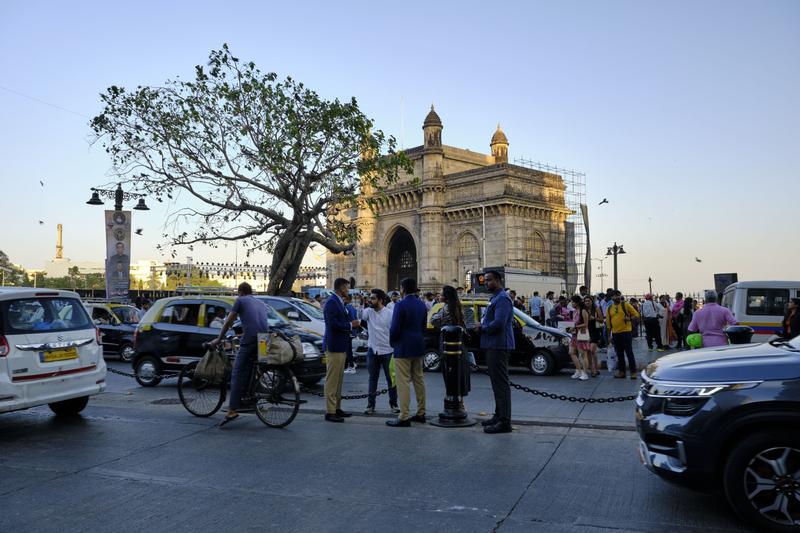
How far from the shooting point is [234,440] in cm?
705

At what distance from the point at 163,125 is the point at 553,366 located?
1470 cm

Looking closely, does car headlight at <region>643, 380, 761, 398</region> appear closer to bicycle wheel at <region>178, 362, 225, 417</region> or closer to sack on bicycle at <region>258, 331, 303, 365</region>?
sack on bicycle at <region>258, 331, 303, 365</region>

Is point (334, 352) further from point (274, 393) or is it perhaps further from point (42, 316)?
point (42, 316)

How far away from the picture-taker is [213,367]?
26.8ft

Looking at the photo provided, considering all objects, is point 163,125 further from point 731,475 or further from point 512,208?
point 512,208

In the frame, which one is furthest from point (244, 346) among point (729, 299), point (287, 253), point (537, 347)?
point (287, 253)

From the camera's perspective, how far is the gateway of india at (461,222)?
42.9 meters

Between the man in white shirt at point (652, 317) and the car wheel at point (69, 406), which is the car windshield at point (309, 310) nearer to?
the car wheel at point (69, 406)

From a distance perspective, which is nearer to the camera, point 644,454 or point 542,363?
point 644,454

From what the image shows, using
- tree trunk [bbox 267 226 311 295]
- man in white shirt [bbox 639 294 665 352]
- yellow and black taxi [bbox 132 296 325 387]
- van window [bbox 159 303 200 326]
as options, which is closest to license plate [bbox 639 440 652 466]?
yellow and black taxi [bbox 132 296 325 387]

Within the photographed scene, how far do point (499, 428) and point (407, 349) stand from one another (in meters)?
1.49

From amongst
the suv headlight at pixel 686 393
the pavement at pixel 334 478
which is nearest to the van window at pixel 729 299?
the pavement at pixel 334 478

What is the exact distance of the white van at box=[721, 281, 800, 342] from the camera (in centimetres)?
1388

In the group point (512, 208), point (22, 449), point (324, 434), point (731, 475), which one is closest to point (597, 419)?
point (324, 434)
